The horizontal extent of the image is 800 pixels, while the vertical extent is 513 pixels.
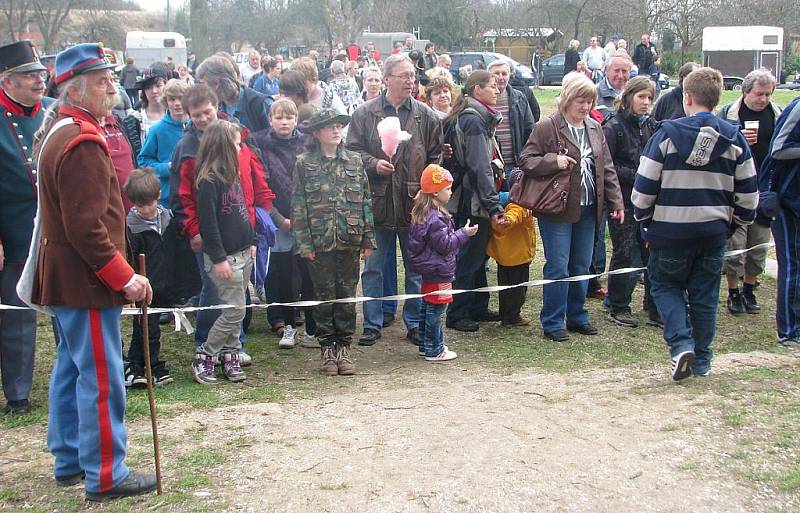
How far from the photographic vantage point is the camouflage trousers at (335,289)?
6461 millimetres

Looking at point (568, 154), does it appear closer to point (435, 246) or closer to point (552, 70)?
point (435, 246)

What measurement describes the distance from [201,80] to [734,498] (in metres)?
5.53

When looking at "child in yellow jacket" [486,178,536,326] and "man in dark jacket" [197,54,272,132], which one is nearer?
"child in yellow jacket" [486,178,536,326]

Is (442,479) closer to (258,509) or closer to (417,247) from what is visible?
(258,509)

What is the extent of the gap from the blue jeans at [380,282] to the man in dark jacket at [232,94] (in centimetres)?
177

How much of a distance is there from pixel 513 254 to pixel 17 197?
12.9 ft

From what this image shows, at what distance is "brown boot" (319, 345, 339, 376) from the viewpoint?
6.52 m

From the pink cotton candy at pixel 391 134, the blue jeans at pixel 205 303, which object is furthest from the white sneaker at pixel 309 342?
the pink cotton candy at pixel 391 134

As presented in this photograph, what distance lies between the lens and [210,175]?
6012mm

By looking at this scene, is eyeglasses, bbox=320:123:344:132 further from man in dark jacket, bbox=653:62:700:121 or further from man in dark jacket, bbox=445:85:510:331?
man in dark jacket, bbox=653:62:700:121

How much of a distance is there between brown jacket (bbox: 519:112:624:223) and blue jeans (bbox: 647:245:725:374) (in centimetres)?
102

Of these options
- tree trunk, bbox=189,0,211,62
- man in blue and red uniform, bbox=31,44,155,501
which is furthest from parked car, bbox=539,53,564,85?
man in blue and red uniform, bbox=31,44,155,501

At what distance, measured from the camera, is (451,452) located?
467 centimetres

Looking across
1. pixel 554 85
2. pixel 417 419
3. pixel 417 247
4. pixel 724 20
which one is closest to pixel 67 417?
pixel 417 419
